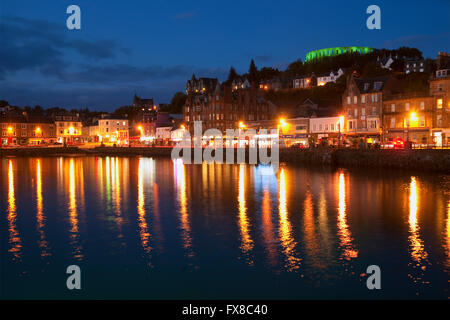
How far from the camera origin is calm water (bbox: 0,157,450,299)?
555 inches

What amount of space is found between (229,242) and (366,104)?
6153 cm

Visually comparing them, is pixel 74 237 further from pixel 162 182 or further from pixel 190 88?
pixel 190 88

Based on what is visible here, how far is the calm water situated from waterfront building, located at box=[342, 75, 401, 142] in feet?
125

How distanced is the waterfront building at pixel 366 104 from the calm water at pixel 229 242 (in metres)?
38.1

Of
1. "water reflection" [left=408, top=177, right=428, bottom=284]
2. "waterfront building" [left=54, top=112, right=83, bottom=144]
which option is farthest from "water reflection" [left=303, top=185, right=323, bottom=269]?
"waterfront building" [left=54, top=112, right=83, bottom=144]

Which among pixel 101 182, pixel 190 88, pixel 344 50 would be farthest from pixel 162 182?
pixel 344 50

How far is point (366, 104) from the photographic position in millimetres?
74000

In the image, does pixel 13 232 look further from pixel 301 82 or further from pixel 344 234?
pixel 301 82

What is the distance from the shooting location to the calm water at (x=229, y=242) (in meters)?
14.1

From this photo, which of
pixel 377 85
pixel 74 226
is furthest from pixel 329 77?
pixel 74 226

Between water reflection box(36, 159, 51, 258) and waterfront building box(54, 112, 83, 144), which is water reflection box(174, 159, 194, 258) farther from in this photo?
waterfront building box(54, 112, 83, 144)

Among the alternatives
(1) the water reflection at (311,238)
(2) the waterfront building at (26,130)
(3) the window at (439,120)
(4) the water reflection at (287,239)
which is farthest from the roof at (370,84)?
(2) the waterfront building at (26,130)

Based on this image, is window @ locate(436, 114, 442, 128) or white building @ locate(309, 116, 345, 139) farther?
white building @ locate(309, 116, 345, 139)

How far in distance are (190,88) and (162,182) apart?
10691 centimetres
